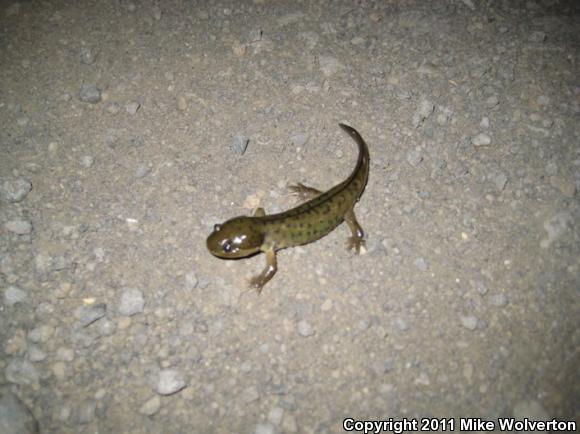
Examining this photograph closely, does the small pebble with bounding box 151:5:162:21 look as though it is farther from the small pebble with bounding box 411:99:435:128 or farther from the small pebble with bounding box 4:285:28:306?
the small pebble with bounding box 4:285:28:306

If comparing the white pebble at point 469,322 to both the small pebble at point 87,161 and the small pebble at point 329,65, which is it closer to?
the small pebble at point 329,65

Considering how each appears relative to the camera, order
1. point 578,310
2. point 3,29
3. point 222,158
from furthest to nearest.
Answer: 1. point 3,29
2. point 222,158
3. point 578,310

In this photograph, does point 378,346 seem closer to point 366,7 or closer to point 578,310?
point 578,310

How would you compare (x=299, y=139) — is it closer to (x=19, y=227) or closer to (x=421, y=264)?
(x=421, y=264)

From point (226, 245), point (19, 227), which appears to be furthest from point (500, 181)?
point (19, 227)

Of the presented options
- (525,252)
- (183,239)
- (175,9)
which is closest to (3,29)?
(175,9)

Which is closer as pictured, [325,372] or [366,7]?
[325,372]

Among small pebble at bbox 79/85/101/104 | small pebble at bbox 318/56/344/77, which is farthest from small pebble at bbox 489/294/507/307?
small pebble at bbox 79/85/101/104
